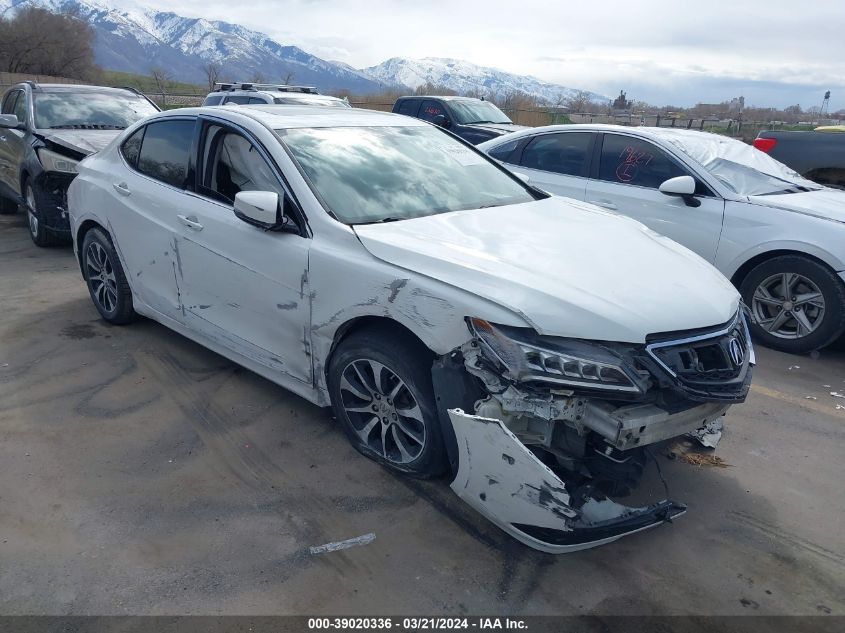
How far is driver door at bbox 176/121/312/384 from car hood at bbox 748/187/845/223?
3.96 m

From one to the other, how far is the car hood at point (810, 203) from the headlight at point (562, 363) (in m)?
3.53

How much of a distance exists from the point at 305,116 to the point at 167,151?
105 centimetres

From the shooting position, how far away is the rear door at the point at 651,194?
550cm

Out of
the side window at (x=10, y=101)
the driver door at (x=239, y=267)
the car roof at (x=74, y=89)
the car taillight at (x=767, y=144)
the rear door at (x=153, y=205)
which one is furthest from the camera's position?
the car taillight at (x=767, y=144)

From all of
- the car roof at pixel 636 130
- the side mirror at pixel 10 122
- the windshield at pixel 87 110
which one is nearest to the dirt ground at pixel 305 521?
the car roof at pixel 636 130

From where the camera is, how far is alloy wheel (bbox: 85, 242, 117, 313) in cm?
501

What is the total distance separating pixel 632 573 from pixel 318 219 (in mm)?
2161

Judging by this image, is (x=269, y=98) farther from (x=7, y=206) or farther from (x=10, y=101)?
(x=7, y=206)

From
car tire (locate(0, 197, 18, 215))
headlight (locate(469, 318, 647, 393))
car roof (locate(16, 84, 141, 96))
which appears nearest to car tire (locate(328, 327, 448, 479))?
headlight (locate(469, 318, 647, 393))

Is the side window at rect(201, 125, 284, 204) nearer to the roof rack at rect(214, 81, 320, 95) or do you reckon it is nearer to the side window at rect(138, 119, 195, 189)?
the side window at rect(138, 119, 195, 189)

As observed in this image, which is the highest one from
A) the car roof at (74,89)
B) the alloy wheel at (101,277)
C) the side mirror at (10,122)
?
the car roof at (74,89)

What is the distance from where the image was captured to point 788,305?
514 centimetres

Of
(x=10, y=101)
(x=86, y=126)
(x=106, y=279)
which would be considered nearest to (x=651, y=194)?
(x=106, y=279)

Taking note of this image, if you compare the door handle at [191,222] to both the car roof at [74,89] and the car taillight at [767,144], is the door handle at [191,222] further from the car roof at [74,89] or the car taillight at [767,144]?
the car taillight at [767,144]
